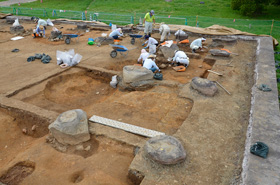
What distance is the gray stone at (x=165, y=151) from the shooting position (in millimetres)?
3607

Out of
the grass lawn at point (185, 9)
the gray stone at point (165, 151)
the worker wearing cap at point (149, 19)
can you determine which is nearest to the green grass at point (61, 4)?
the grass lawn at point (185, 9)

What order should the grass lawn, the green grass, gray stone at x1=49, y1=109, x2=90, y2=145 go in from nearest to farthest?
gray stone at x1=49, y1=109, x2=90, y2=145
the grass lawn
the green grass

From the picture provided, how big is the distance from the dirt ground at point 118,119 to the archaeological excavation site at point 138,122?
2 centimetres

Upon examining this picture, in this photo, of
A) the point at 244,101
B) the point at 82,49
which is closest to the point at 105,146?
the point at 244,101

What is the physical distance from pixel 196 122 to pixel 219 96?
61.3 inches

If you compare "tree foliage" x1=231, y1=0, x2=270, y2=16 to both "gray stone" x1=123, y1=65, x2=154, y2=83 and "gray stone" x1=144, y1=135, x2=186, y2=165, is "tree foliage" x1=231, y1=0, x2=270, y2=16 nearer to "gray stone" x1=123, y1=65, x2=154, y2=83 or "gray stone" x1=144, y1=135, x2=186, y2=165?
"gray stone" x1=123, y1=65, x2=154, y2=83

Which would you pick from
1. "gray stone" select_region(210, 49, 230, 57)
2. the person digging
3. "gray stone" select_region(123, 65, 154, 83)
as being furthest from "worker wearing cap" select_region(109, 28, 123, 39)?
"gray stone" select_region(123, 65, 154, 83)

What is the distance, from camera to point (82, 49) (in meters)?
10.9

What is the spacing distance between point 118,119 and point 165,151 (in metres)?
1.87

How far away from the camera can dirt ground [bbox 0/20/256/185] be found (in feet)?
12.5

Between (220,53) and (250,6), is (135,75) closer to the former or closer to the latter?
(220,53)

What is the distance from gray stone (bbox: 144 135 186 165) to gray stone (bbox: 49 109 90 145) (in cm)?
152

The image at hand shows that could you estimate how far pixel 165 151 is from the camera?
3.69 m

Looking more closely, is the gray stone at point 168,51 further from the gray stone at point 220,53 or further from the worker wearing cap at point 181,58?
the gray stone at point 220,53
